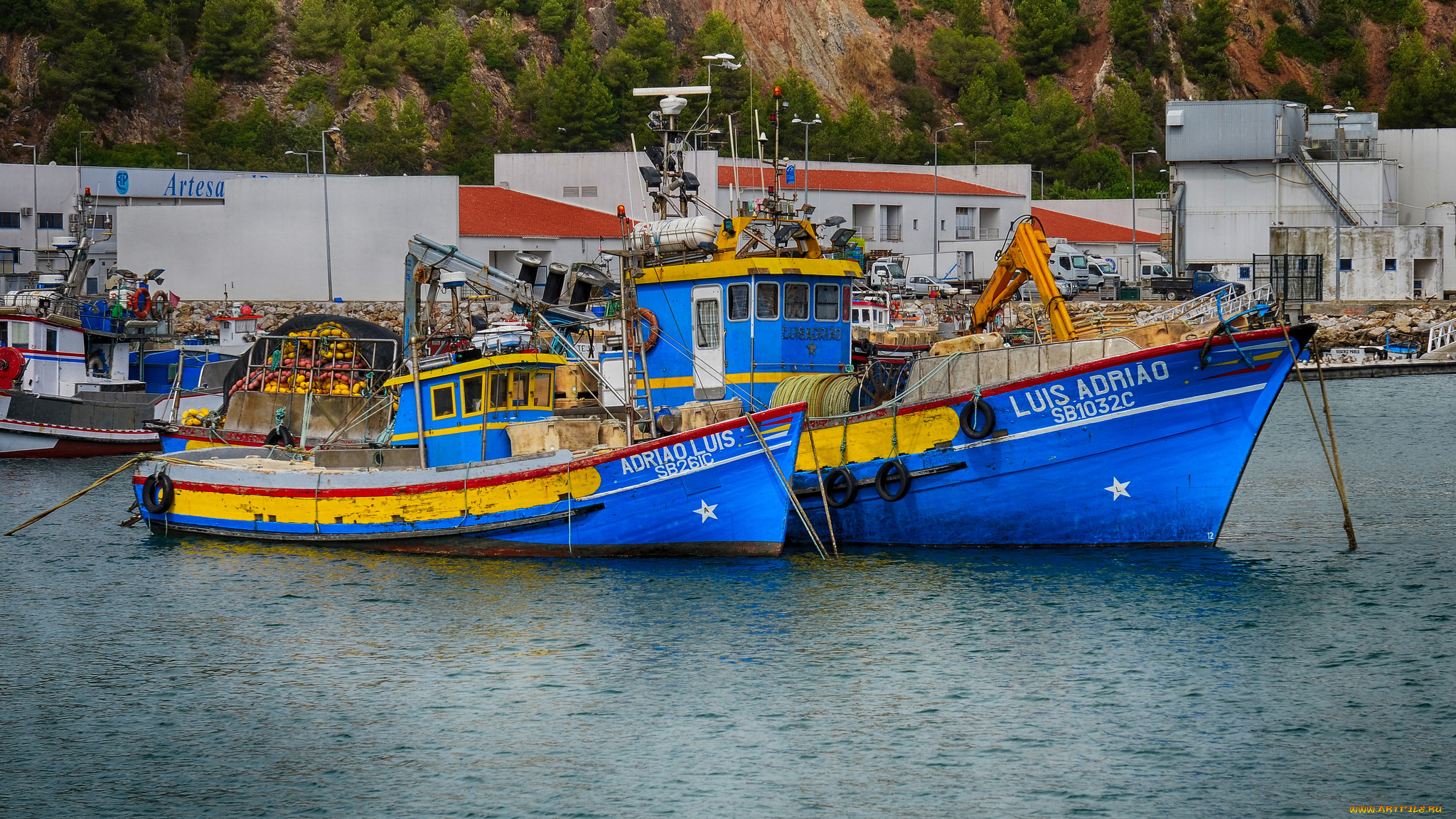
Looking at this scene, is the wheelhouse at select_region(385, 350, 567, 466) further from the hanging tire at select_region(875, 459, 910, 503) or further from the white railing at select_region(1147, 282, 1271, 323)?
the white railing at select_region(1147, 282, 1271, 323)

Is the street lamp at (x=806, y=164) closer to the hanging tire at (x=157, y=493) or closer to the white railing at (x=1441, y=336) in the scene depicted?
the hanging tire at (x=157, y=493)

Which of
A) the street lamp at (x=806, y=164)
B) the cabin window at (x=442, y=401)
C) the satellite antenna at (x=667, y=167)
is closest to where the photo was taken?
the cabin window at (x=442, y=401)

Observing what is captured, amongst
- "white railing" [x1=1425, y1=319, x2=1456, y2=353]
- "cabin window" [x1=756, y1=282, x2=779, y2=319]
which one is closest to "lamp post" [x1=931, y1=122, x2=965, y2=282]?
"white railing" [x1=1425, y1=319, x2=1456, y2=353]

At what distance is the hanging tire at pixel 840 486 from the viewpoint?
21438 mm

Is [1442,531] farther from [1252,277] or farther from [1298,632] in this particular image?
[1252,277]

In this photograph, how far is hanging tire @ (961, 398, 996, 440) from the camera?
2020cm

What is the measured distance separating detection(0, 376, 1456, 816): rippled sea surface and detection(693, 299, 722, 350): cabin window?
387cm

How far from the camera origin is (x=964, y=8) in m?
123

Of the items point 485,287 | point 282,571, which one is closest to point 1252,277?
point 485,287

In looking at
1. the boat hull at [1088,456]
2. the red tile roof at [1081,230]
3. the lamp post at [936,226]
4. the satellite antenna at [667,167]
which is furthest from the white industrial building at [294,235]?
the boat hull at [1088,456]

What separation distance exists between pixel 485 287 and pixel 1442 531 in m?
15.8

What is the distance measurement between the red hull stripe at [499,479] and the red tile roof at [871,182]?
4843 cm

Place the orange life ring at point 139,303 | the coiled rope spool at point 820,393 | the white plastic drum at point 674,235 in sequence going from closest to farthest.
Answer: the coiled rope spool at point 820,393, the white plastic drum at point 674,235, the orange life ring at point 139,303

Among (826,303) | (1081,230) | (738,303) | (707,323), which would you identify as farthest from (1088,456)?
(1081,230)
